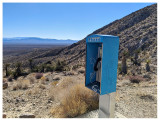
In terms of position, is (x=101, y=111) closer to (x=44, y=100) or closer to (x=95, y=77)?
(x=95, y=77)

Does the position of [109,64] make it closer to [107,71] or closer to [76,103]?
[107,71]

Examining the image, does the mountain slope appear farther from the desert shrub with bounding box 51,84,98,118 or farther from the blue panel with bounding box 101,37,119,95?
the blue panel with bounding box 101,37,119,95

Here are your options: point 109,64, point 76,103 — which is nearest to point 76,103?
point 76,103

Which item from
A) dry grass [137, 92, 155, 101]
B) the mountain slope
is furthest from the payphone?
the mountain slope

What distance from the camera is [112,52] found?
3.07m

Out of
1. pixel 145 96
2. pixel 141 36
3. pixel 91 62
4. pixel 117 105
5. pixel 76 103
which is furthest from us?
pixel 141 36

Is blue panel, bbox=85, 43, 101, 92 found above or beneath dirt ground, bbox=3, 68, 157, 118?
above

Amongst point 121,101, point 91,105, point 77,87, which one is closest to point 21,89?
point 77,87

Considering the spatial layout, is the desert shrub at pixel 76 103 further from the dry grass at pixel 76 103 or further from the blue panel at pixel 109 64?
the blue panel at pixel 109 64

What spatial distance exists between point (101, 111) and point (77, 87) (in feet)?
6.61

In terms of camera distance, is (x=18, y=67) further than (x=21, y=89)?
Yes

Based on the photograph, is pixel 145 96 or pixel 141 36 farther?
pixel 141 36

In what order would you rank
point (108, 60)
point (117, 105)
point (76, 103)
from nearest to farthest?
1. point (108, 60)
2. point (76, 103)
3. point (117, 105)

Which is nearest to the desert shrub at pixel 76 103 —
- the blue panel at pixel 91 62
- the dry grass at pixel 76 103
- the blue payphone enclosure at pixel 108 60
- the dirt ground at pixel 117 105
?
the dry grass at pixel 76 103
